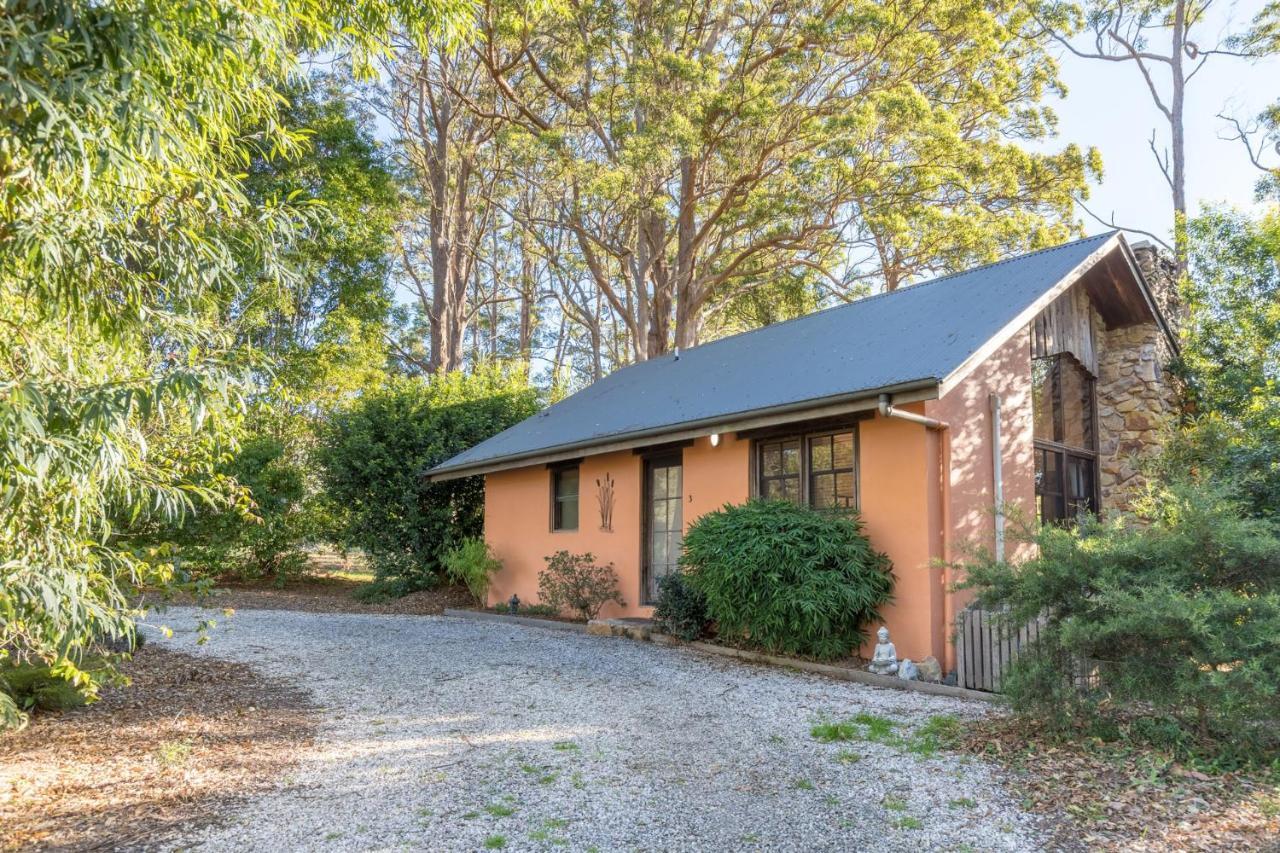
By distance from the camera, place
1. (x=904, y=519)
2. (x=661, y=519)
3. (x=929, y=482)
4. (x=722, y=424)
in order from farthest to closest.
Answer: (x=661, y=519) → (x=722, y=424) → (x=904, y=519) → (x=929, y=482)

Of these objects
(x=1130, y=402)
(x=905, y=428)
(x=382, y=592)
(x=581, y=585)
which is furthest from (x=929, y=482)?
(x=382, y=592)

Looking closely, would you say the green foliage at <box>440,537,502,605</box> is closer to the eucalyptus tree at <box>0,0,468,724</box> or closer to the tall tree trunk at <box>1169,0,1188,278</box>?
the eucalyptus tree at <box>0,0,468,724</box>

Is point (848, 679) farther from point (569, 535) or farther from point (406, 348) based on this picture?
point (406, 348)

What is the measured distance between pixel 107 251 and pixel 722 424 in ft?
19.2

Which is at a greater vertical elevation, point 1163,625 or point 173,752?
point 1163,625

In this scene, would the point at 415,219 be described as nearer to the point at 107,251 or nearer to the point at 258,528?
the point at 258,528

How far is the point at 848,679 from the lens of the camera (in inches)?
282

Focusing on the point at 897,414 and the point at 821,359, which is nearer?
the point at 897,414

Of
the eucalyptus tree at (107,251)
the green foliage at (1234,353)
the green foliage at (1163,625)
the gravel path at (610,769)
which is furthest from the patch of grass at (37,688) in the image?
the green foliage at (1234,353)

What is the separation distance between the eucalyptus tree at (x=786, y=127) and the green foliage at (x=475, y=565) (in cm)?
662

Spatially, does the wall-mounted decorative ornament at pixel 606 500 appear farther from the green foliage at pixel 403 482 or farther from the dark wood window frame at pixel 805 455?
the green foliage at pixel 403 482

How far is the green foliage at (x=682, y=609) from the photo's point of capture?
348 inches

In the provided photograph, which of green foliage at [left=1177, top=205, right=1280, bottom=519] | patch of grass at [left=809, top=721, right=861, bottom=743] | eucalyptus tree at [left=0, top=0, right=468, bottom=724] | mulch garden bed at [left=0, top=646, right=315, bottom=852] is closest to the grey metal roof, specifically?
green foliage at [left=1177, top=205, right=1280, bottom=519]

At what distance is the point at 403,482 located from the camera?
47.7 ft
